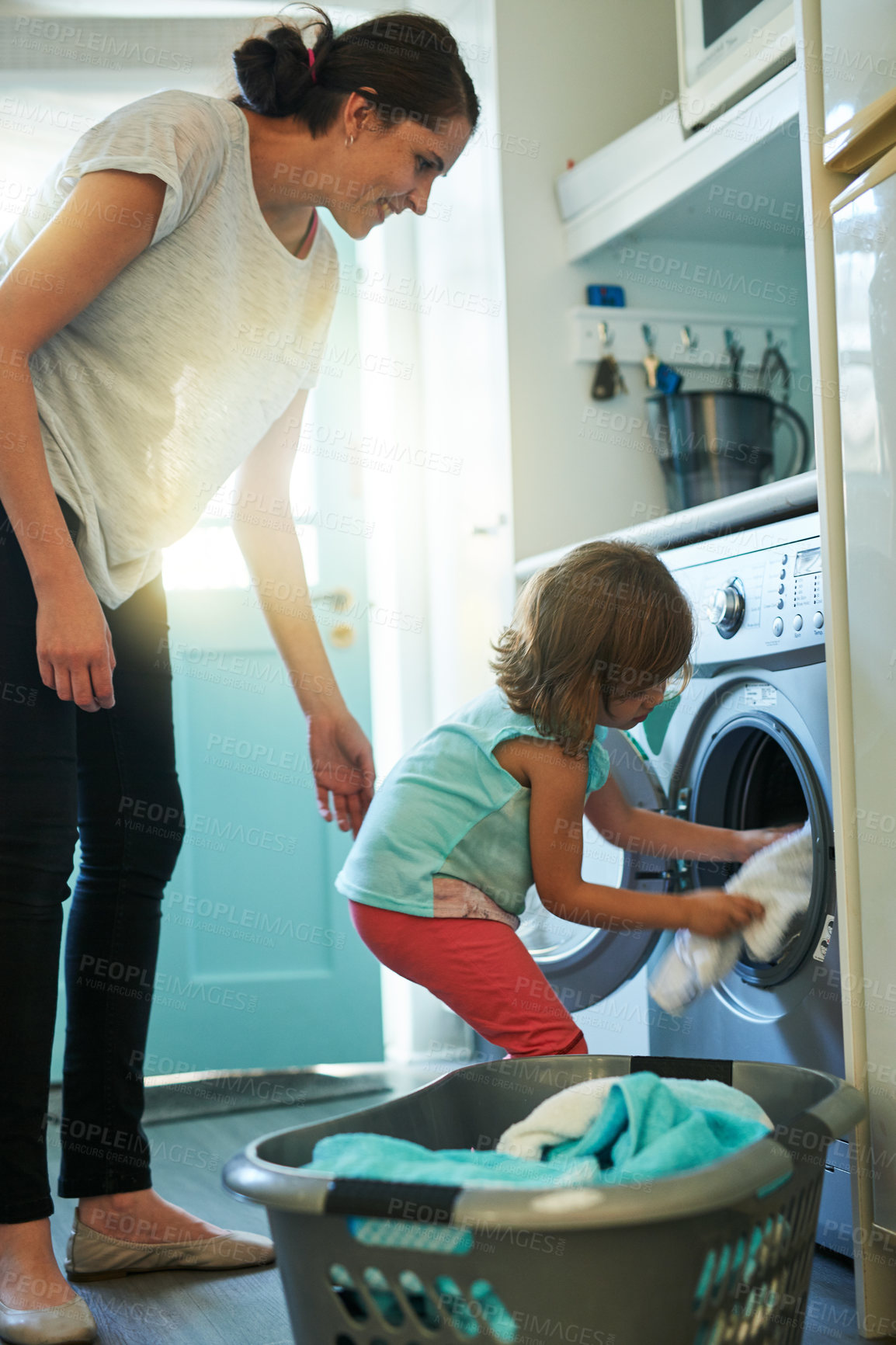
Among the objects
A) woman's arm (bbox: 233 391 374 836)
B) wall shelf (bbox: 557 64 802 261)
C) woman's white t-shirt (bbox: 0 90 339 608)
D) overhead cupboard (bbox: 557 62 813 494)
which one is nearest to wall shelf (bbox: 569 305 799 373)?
overhead cupboard (bbox: 557 62 813 494)

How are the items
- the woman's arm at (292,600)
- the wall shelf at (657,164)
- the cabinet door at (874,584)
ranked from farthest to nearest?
1. the wall shelf at (657,164)
2. the woman's arm at (292,600)
3. the cabinet door at (874,584)

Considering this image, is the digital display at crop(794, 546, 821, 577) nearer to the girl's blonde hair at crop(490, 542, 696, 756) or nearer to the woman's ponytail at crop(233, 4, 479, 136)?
the girl's blonde hair at crop(490, 542, 696, 756)

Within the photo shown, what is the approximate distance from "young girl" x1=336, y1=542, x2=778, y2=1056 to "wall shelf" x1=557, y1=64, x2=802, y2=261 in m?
0.79

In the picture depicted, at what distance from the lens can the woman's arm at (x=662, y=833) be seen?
1.29 m

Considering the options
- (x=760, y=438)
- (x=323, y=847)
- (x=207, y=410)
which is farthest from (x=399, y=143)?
(x=323, y=847)

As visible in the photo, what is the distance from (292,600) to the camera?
1385 mm

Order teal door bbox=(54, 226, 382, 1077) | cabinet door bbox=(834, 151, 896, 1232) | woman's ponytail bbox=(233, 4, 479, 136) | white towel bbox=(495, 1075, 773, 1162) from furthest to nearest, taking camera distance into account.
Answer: teal door bbox=(54, 226, 382, 1077), woman's ponytail bbox=(233, 4, 479, 136), cabinet door bbox=(834, 151, 896, 1232), white towel bbox=(495, 1075, 773, 1162)

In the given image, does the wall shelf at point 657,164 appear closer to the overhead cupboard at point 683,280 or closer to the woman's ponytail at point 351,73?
the overhead cupboard at point 683,280

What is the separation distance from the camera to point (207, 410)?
3.96 feet

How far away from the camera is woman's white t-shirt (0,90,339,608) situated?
107 centimetres

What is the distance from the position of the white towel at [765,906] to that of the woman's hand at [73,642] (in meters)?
0.65

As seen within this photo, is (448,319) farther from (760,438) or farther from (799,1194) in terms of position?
(799,1194)

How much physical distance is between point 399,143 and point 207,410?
1.08 feet

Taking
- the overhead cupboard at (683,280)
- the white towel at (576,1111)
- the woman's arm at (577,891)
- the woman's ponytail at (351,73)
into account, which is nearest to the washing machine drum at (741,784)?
the woman's arm at (577,891)
